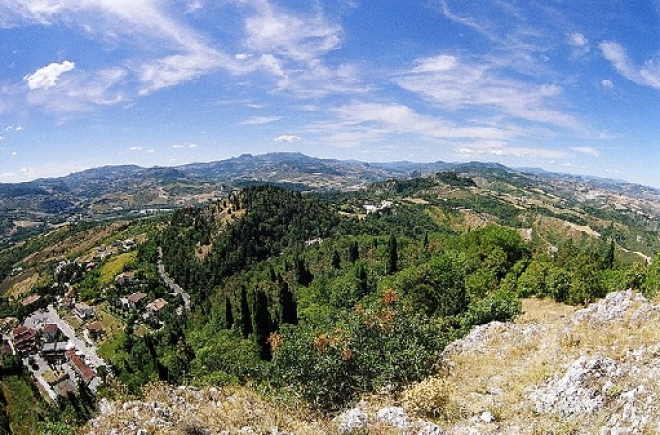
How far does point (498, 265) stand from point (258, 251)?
14544 centimetres

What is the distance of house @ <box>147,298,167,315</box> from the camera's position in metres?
154


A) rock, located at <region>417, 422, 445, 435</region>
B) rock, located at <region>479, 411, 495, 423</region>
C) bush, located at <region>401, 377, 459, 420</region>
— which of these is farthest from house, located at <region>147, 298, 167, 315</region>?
rock, located at <region>479, 411, 495, 423</region>

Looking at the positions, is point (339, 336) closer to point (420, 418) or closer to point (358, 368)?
point (358, 368)

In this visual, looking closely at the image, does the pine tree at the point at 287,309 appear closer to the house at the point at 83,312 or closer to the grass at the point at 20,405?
the grass at the point at 20,405

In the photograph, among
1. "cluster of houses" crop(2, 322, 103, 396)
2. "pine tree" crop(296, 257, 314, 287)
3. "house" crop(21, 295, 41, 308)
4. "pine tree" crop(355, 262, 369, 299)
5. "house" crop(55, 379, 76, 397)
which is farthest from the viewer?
"house" crop(21, 295, 41, 308)

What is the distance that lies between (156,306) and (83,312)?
3237 centimetres

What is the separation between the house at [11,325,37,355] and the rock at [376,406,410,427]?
169589mm

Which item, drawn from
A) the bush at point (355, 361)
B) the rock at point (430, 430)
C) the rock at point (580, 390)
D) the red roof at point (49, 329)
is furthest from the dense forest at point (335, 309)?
Answer: the red roof at point (49, 329)

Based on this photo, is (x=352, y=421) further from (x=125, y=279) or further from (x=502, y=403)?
(x=125, y=279)

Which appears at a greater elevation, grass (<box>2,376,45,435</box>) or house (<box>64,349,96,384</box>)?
house (<box>64,349,96,384</box>)

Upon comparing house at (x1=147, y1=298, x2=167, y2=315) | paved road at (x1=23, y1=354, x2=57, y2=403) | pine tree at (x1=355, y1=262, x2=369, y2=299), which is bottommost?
paved road at (x1=23, y1=354, x2=57, y2=403)

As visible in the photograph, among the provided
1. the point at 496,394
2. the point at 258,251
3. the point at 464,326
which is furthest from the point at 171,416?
the point at 258,251

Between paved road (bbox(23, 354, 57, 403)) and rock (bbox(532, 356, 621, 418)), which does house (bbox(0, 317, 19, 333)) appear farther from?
rock (bbox(532, 356, 621, 418))

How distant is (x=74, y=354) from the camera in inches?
5290
